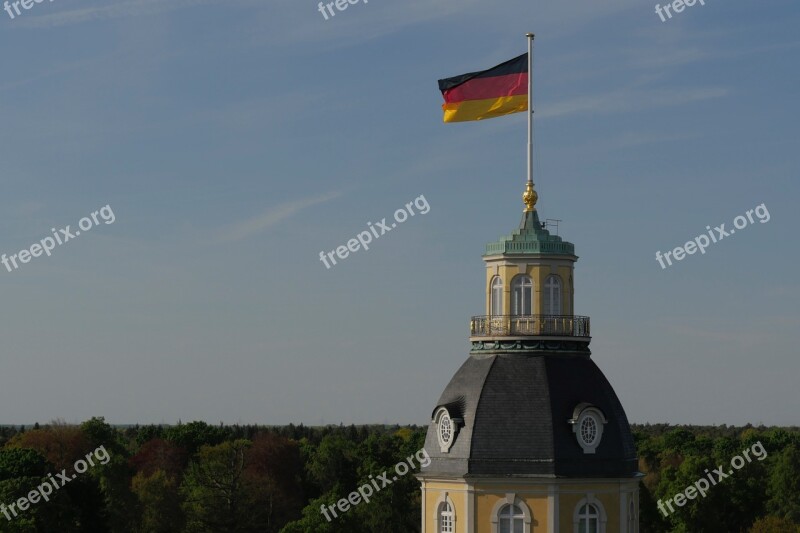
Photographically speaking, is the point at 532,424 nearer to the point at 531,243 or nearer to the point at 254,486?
the point at 531,243

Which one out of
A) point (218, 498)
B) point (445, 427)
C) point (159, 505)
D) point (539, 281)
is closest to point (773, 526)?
point (218, 498)

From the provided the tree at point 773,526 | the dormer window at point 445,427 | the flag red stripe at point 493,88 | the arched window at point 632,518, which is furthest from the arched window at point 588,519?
the tree at point 773,526

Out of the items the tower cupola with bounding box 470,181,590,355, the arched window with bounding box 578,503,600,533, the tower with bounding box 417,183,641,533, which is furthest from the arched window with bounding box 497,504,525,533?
the tower cupola with bounding box 470,181,590,355

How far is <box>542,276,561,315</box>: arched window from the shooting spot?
61844mm

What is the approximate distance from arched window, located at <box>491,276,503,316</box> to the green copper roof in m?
1.17

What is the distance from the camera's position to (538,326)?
61.1 metres

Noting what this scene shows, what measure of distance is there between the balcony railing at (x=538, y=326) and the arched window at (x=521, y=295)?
477 mm

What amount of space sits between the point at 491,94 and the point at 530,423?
1397cm

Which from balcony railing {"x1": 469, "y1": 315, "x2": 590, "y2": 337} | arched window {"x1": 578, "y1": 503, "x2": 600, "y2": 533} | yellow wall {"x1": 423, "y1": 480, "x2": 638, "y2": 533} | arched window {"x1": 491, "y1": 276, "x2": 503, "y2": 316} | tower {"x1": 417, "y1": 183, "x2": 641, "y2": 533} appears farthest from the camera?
arched window {"x1": 491, "y1": 276, "x2": 503, "y2": 316}

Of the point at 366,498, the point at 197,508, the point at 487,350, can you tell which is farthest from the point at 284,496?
the point at 487,350

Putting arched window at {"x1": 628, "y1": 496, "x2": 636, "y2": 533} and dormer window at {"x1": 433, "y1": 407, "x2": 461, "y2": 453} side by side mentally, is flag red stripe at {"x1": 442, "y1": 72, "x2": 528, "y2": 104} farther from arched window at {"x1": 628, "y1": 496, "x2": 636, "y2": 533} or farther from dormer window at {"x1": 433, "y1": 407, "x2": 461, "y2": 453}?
arched window at {"x1": 628, "y1": 496, "x2": 636, "y2": 533}

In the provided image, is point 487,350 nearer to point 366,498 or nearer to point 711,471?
point 366,498

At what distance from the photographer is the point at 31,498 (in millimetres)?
102125

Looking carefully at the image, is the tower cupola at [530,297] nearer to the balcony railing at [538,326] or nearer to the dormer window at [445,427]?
the balcony railing at [538,326]
